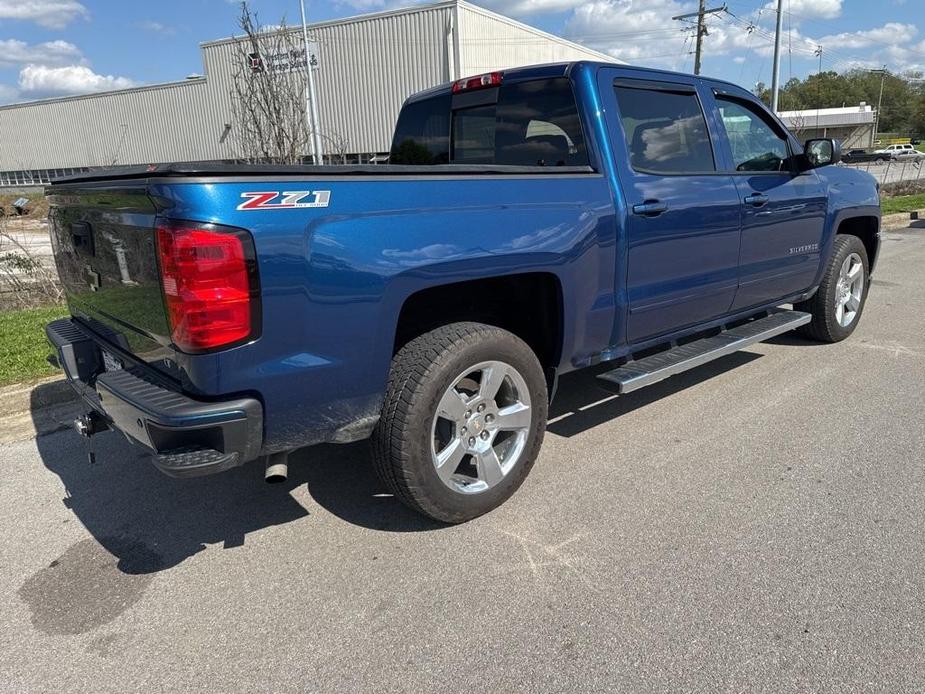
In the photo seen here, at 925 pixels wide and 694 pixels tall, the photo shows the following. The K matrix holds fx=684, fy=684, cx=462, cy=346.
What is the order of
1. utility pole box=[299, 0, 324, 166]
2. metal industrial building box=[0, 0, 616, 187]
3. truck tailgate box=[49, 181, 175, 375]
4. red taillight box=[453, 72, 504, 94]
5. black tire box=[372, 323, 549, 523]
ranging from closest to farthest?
1. truck tailgate box=[49, 181, 175, 375]
2. black tire box=[372, 323, 549, 523]
3. red taillight box=[453, 72, 504, 94]
4. utility pole box=[299, 0, 324, 166]
5. metal industrial building box=[0, 0, 616, 187]

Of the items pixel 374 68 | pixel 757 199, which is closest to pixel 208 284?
pixel 757 199

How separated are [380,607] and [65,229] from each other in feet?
7.57

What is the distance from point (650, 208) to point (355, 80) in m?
32.3

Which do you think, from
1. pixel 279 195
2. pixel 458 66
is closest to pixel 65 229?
pixel 279 195

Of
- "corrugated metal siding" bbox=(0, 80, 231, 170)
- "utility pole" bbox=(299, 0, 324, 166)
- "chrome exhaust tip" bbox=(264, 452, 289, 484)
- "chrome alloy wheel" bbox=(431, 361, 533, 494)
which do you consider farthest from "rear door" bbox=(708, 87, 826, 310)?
"corrugated metal siding" bbox=(0, 80, 231, 170)

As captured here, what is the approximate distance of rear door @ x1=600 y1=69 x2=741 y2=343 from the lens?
3578 millimetres

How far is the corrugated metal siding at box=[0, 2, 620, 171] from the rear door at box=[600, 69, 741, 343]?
17087mm

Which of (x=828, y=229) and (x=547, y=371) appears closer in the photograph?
(x=547, y=371)

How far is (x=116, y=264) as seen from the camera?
2.72 m

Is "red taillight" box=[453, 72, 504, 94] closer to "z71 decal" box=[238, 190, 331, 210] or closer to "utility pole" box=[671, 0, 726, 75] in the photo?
"z71 decal" box=[238, 190, 331, 210]

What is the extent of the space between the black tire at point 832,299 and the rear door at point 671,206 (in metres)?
1.65

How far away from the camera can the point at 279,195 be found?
7.64ft

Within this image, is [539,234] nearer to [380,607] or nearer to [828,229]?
[380,607]

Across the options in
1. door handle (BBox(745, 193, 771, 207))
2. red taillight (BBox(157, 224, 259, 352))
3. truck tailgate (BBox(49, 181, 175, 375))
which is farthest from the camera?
door handle (BBox(745, 193, 771, 207))
